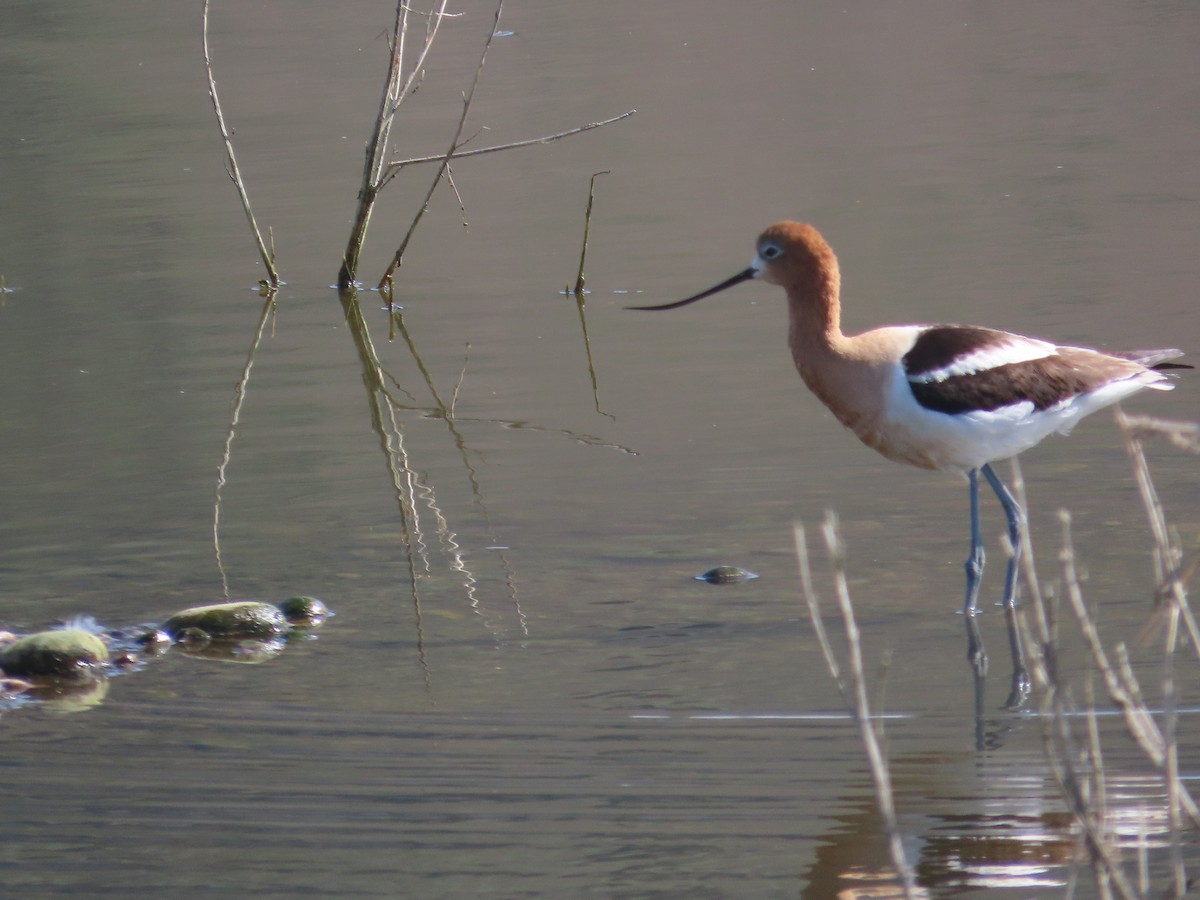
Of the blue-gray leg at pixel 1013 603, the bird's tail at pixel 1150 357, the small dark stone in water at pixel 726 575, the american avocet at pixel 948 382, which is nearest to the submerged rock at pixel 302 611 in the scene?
the small dark stone in water at pixel 726 575

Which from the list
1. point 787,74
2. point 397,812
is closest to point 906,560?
point 397,812

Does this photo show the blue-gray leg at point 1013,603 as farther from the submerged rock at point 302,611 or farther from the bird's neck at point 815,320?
the submerged rock at point 302,611

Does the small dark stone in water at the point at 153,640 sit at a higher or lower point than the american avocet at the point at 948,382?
lower

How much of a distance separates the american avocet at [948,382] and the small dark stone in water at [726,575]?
70 cm

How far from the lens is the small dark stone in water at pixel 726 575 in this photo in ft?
22.6

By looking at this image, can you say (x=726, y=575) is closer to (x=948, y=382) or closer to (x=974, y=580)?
(x=974, y=580)

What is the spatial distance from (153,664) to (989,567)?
319 centimetres

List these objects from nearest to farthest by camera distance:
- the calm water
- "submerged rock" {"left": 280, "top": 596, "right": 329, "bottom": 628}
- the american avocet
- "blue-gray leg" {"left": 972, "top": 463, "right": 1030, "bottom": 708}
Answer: the calm water < "blue-gray leg" {"left": 972, "top": 463, "right": 1030, "bottom": 708} < the american avocet < "submerged rock" {"left": 280, "top": 596, "right": 329, "bottom": 628}

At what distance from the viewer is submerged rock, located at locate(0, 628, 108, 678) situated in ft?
20.6

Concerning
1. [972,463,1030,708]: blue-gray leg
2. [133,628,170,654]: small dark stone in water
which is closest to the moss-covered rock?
[133,628,170,654]: small dark stone in water

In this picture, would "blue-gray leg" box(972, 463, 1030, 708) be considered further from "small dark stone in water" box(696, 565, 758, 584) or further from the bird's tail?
→ "small dark stone in water" box(696, 565, 758, 584)

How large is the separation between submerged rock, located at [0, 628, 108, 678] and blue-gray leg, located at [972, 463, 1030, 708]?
3.08 metres

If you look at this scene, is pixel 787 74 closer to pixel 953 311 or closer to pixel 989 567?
pixel 953 311

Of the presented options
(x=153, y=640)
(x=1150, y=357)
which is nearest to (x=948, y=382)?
(x=1150, y=357)
